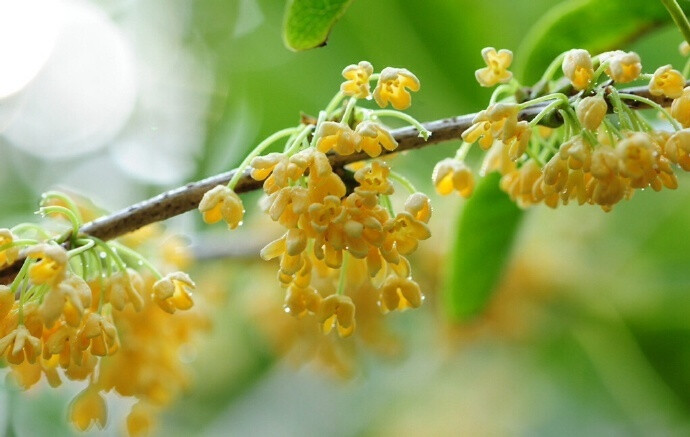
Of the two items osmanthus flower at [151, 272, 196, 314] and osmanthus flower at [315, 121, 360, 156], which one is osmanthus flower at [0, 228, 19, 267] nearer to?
osmanthus flower at [151, 272, 196, 314]

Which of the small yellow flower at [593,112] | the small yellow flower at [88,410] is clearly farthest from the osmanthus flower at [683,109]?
the small yellow flower at [88,410]

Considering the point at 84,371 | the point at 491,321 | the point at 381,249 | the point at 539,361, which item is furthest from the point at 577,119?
the point at 539,361

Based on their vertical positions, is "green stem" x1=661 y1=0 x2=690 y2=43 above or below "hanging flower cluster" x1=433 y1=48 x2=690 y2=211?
Answer: above

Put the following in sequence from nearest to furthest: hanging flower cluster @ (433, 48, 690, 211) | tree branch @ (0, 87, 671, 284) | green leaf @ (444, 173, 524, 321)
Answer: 1. hanging flower cluster @ (433, 48, 690, 211)
2. tree branch @ (0, 87, 671, 284)
3. green leaf @ (444, 173, 524, 321)

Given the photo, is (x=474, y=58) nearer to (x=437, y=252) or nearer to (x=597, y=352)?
(x=437, y=252)

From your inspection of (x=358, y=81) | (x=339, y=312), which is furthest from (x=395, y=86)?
(x=339, y=312)

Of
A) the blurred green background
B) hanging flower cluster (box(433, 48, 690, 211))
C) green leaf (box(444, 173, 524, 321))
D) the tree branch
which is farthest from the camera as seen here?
the blurred green background

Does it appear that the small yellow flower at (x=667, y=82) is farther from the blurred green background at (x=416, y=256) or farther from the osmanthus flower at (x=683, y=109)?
the blurred green background at (x=416, y=256)

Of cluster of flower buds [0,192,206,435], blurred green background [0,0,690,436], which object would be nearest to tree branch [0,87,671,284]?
cluster of flower buds [0,192,206,435]
